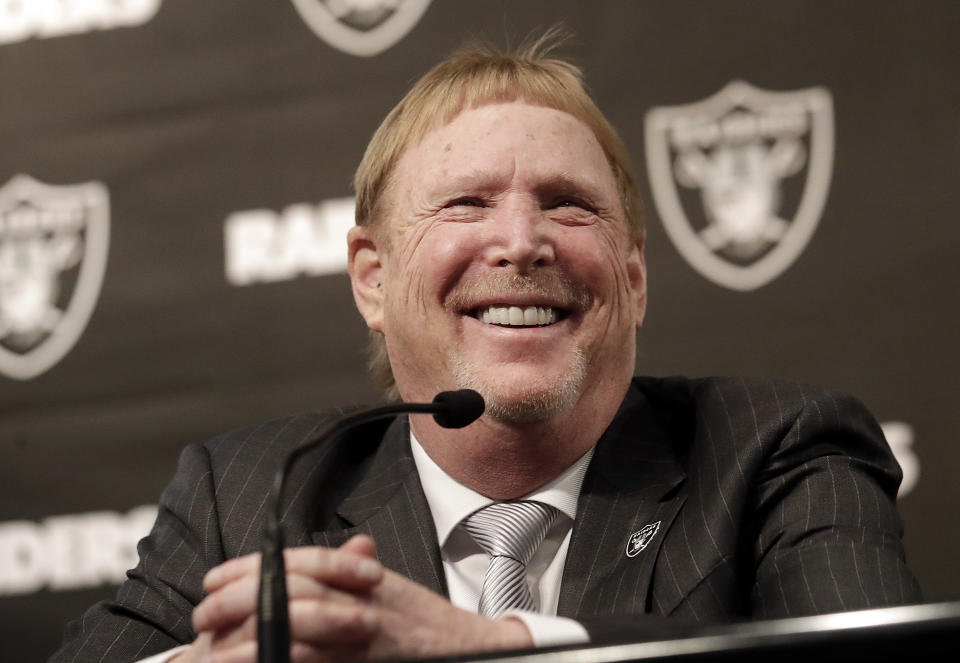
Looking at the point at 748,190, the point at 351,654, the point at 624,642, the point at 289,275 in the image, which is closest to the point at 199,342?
the point at 289,275

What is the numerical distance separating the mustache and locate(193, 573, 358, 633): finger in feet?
2.54

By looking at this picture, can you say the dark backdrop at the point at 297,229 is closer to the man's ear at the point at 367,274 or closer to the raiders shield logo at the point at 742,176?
the raiders shield logo at the point at 742,176

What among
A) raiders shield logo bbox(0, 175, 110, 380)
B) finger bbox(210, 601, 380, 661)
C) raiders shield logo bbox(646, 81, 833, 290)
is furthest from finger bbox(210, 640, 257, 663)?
raiders shield logo bbox(0, 175, 110, 380)

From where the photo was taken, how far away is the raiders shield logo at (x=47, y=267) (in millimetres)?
2805

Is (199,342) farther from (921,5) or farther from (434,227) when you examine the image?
(921,5)

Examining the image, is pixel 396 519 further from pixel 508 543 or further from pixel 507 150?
pixel 507 150

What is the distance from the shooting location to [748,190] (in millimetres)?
2605

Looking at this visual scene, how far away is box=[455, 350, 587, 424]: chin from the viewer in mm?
1836

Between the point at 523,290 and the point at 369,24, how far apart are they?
1.17 m

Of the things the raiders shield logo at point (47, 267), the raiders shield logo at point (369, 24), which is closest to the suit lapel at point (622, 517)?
the raiders shield logo at point (369, 24)

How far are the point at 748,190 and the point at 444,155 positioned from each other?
36.8 inches

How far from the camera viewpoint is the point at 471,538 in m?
→ 1.91

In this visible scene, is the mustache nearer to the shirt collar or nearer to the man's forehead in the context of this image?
the man's forehead

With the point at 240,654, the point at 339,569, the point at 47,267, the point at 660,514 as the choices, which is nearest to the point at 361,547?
the point at 339,569
